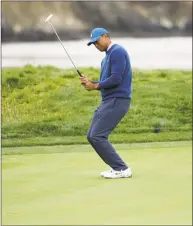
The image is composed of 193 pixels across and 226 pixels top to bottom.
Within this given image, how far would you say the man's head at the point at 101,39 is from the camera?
58.3 inches

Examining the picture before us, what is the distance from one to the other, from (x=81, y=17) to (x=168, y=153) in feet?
2.38

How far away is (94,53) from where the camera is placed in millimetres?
2637

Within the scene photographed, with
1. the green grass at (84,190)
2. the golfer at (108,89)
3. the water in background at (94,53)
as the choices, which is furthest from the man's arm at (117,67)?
the water in background at (94,53)

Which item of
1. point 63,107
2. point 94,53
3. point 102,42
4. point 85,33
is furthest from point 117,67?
point 85,33

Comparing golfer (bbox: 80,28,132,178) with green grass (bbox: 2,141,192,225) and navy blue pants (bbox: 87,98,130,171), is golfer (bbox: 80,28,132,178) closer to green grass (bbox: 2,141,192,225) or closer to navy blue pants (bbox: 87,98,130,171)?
navy blue pants (bbox: 87,98,130,171)

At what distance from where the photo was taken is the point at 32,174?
2.35 metres

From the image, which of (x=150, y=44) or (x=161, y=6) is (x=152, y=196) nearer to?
(x=150, y=44)

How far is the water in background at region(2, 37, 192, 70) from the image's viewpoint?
2.65 m

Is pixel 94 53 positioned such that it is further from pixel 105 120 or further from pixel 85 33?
pixel 105 120

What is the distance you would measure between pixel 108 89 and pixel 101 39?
12 centimetres

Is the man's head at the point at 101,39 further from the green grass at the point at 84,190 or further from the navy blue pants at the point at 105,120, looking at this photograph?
the green grass at the point at 84,190

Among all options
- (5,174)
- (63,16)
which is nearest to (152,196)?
(5,174)

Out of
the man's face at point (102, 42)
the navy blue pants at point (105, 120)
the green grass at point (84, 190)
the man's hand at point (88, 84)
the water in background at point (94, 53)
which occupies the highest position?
the water in background at point (94, 53)

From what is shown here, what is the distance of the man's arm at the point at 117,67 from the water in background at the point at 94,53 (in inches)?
39.0
